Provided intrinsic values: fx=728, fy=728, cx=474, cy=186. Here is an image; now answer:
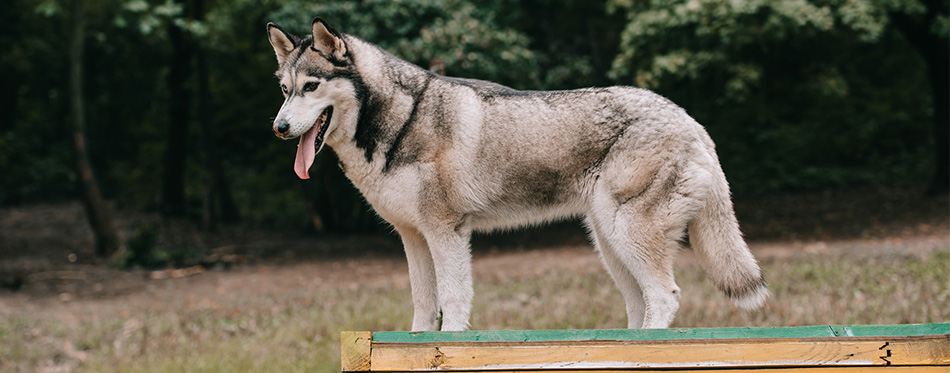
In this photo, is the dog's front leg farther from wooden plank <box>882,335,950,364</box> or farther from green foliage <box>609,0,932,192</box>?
green foliage <box>609,0,932,192</box>

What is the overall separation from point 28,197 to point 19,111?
15.4 ft

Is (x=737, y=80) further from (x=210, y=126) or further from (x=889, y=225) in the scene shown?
(x=210, y=126)

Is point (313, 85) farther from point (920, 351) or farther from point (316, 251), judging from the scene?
point (316, 251)

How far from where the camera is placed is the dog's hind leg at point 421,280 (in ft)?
12.0

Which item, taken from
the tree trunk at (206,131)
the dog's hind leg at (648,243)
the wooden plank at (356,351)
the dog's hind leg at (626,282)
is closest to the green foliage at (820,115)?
the tree trunk at (206,131)

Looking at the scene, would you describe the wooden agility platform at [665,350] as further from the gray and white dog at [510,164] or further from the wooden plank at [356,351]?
the gray and white dog at [510,164]

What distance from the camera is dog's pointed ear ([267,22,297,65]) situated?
3406mm

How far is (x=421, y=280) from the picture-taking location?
3.66m

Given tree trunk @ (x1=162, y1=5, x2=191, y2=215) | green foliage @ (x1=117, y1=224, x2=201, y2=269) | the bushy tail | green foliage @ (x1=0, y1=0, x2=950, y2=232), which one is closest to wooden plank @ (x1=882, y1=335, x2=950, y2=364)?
the bushy tail

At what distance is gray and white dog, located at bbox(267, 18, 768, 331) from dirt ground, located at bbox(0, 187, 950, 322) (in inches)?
314

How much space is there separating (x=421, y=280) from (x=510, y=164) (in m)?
0.76

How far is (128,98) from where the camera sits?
2700 centimetres

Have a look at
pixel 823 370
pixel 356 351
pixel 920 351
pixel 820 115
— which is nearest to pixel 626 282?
pixel 823 370

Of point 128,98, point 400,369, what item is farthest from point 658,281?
point 128,98
